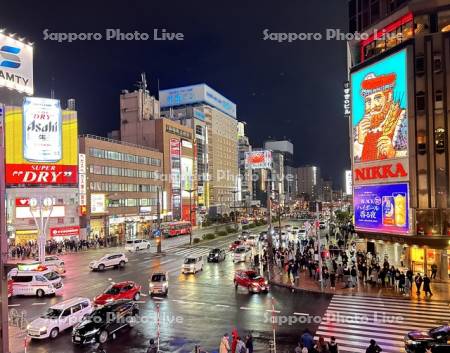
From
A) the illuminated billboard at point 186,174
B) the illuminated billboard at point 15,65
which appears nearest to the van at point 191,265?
the illuminated billboard at point 15,65

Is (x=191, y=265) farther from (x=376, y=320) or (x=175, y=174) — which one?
(x=175, y=174)

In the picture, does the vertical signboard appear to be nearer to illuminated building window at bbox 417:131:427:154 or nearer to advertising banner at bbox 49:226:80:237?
advertising banner at bbox 49:226:80:237

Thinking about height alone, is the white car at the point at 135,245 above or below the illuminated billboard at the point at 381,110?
below

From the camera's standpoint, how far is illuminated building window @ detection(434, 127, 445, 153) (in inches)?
1213

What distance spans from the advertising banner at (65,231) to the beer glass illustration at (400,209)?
47.5 m

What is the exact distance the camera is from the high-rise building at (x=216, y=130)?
465 ft

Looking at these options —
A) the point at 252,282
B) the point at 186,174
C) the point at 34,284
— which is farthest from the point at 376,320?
the point at 186,174

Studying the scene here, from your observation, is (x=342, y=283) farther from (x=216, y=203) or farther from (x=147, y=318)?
(x=216, y=203)

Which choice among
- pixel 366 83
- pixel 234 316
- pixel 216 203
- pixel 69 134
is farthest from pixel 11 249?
pixel 216 203

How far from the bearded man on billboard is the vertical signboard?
6615 cm

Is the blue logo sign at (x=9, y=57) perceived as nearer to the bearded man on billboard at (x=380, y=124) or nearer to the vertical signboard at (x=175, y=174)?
the bearded man on billboard at (x=380, y=124)

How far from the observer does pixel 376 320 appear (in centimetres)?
2208

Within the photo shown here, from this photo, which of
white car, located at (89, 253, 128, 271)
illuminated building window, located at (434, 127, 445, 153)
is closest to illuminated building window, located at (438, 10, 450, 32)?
illuminated building window, located at (434, 127, 445, 153)

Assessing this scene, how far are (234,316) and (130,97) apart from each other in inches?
3416
